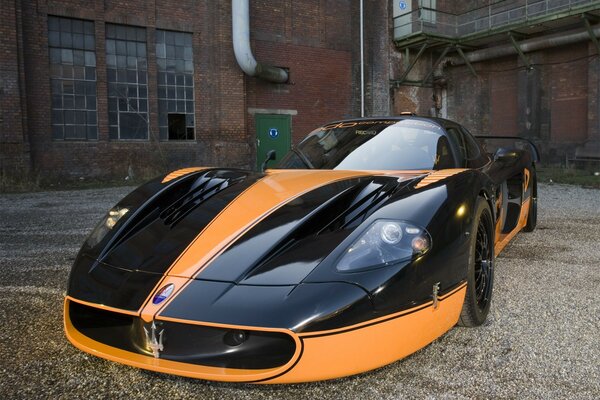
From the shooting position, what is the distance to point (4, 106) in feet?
39.6

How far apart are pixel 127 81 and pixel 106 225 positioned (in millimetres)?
12575

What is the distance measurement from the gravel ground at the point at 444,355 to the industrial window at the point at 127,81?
10.5 meters

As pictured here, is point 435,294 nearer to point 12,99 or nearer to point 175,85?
point 12,99

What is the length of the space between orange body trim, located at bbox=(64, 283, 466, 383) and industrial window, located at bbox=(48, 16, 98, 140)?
12816mm

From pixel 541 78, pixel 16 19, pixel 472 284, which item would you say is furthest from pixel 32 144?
pixel 541 78

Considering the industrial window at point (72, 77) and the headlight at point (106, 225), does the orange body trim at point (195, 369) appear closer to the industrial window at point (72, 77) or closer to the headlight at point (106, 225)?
the headlight at point (106, 225)

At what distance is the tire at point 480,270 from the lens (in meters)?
2.47

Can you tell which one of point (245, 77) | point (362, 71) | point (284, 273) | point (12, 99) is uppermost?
point (362, 71)

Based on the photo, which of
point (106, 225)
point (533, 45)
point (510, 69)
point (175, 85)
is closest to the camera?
point (106, 225)

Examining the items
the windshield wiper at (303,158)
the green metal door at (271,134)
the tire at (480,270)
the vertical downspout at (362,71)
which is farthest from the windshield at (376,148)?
the vertical downspout at (362,71)

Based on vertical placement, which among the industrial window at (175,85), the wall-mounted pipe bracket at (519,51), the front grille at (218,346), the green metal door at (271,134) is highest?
the wall-mounted pipe bracket at (519,51)

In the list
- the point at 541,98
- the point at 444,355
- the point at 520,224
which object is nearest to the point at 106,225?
Result: the point at 444,355

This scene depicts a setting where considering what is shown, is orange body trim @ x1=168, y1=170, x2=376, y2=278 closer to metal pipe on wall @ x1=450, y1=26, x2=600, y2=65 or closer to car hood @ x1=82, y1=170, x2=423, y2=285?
car hood @ x1=82, y1=170, x2=423, y2=285

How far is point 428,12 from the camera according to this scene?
19.3 metres
